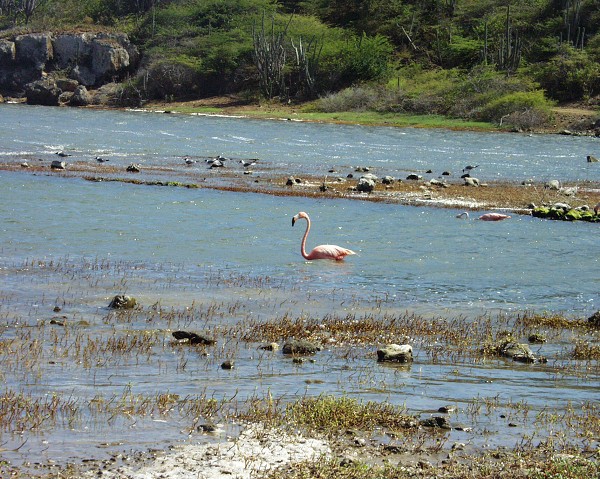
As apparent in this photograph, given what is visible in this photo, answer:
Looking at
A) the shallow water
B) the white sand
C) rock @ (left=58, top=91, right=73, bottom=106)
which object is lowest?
the shallow water

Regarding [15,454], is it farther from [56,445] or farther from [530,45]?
[530,45]

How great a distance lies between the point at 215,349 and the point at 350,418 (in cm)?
346

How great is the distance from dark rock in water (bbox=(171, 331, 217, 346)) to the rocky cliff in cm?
8291

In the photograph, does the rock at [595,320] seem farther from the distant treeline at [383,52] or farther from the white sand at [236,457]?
the distant treeline at [383,52]

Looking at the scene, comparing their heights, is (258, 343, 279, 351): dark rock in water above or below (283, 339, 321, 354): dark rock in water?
below

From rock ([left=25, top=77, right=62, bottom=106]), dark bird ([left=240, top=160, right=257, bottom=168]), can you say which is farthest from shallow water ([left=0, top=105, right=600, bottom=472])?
rock ([left=25, top=77, right=62, bottom=106])

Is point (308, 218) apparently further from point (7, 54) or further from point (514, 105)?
point (7, 54)

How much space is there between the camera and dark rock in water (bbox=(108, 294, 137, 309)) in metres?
13.7

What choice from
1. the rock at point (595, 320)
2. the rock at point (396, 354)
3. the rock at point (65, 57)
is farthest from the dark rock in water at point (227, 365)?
the rock at point (65, 57)

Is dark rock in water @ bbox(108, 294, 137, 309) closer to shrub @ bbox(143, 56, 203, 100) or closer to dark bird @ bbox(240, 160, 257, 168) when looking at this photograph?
dark bird @ bbox(240, 160, 257, 168)

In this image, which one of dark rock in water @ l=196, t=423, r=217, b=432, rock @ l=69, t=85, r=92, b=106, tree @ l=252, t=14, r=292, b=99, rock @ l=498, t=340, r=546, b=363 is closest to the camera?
dark rock in water @ l=196, t=423, r=217, b=432

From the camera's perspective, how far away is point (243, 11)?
321ft

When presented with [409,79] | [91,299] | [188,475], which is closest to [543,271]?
[91,299]

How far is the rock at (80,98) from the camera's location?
282ft
